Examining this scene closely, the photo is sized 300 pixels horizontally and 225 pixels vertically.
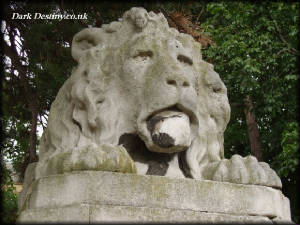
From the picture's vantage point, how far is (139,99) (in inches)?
168

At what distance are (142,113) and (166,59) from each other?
53 cm

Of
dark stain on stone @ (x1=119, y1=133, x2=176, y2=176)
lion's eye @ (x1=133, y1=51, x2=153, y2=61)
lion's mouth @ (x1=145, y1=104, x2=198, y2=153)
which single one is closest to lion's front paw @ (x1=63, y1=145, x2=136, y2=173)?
lion's mouth @ (x1=145, y1=104, x2=198, y2=153)

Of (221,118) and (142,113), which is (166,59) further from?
(221,118)

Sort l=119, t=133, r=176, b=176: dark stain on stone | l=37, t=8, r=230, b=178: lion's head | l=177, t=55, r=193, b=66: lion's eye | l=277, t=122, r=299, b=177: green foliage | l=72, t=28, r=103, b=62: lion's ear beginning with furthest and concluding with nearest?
l=277, t=122, r=299, b=177: green foliage < l=72, t=28, r=103, b=62: lion's ear < l=177, t=55, r=193, b=66: lion's eye < l=119, t=133, r=176, b=176: dark stain on stone < l=37, t=8, r=230, b=178: lion's head

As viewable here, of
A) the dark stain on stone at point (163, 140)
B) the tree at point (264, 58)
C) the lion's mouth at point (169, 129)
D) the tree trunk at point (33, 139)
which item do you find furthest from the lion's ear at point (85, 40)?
the tree at point (264, 58)

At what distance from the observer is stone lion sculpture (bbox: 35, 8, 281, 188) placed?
161 inches

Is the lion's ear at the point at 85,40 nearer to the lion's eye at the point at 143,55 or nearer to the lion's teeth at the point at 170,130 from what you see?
the lion's eye at the point at 143,55

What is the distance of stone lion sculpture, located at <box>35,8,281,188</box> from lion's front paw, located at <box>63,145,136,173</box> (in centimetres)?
1

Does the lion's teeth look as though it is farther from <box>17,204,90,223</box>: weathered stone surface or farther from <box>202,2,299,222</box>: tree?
<box>202,2,299,222</box>: tree

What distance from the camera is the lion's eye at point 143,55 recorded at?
436 cm

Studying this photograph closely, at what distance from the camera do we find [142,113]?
416cm

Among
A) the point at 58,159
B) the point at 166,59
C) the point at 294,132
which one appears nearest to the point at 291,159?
the point at 294,132

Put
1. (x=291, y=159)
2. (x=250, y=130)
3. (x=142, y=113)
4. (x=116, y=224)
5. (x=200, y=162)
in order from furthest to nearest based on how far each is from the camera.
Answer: (x=250, y=130) < (x=291, y=159) < (x=200, y=162) < (x=142, y=113) < (x=116, y=224)

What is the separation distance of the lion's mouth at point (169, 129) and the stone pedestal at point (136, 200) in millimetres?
395
